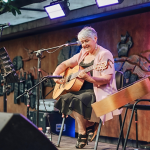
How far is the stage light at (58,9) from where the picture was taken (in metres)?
4.48

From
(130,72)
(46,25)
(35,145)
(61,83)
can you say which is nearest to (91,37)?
(61,83)

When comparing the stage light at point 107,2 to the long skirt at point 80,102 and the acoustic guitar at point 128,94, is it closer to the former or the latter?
the long skirt at point 80,102

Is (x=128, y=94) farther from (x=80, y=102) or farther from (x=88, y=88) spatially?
(x=88, y=88)

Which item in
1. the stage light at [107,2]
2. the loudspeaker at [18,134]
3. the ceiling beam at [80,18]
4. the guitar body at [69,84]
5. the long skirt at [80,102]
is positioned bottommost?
the long skirt at [80,102]

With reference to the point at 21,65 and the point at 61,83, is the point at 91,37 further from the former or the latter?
the point at 21,65

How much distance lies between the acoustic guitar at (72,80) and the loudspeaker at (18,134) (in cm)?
188

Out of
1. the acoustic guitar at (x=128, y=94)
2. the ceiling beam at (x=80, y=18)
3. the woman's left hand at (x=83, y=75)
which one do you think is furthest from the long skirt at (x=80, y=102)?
the ceiling beam at (x=80, y=18)

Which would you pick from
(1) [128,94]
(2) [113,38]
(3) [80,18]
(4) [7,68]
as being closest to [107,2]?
(2) [113,38]

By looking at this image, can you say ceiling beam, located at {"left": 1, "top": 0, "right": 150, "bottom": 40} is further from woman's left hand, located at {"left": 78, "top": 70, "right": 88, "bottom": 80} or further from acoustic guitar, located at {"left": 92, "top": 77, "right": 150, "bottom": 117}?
acoustic guitar, located at {"left": 92, "top": 77, "right": 150, "bottom": 117}

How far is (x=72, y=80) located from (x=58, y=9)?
79.5 inches

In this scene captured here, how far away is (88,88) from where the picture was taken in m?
2.98

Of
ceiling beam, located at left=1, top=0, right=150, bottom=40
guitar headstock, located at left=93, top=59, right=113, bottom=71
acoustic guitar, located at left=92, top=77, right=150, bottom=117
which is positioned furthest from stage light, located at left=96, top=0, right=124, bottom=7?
acoustic guitar, located at left=92, top=77, right=150, bottom=117

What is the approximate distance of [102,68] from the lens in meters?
2.64

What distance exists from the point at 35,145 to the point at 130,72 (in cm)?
354
